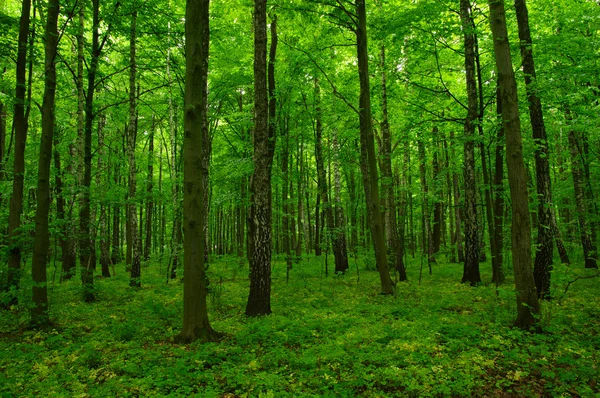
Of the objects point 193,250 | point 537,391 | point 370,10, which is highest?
point 370,10

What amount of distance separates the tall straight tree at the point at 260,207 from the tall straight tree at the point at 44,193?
4.55 m

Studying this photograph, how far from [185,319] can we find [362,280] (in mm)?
8806

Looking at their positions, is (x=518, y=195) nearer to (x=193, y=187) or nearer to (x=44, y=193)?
(x=193, y=187)

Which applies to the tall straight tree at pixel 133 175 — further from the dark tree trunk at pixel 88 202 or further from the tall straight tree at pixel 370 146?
the tall straight tree at pixel 370 146

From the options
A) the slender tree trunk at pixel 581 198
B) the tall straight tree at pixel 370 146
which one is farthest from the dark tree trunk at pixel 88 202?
the slender tree trunk at pixel 581 198

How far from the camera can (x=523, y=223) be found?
6.74m

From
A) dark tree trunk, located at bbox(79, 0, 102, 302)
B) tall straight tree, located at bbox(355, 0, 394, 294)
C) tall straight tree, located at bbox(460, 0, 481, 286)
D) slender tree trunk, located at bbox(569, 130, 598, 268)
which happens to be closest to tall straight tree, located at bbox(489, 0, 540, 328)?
tall straight tree, located at bbox(355, 0, 394, 294)

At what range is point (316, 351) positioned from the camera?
608 centimetres

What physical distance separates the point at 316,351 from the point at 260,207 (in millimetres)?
3632

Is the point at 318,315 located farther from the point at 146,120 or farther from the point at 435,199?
the point at 146,120

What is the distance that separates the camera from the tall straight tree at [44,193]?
24.1 ft

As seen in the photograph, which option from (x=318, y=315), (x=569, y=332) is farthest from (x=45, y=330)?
(x=569, y=332)

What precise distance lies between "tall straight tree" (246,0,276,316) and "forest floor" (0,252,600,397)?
2.12 feet

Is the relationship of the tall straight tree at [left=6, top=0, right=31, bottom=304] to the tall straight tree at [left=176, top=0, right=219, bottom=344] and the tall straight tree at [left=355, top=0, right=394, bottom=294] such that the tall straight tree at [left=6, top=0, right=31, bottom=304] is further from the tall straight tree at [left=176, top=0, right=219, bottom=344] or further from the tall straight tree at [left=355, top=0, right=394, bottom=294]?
the tall straight tree at [left=355, top=0, right=394, bottom=294]
